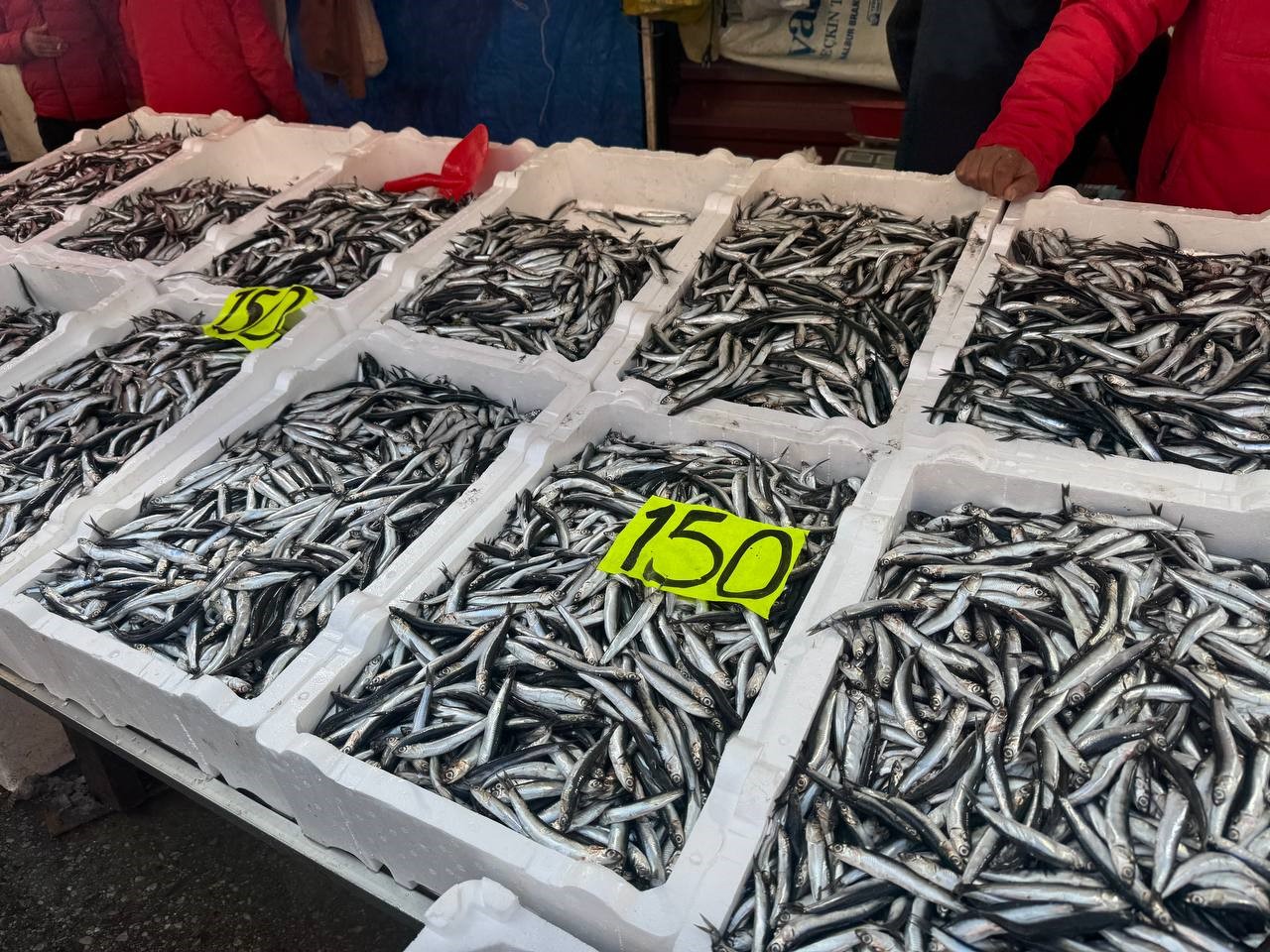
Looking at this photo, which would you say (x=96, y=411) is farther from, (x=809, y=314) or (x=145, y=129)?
(x=145, y=129)

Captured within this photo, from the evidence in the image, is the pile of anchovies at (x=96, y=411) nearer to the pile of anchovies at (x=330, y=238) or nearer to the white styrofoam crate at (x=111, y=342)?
the white styrofoam crate at (x=111, y=342)

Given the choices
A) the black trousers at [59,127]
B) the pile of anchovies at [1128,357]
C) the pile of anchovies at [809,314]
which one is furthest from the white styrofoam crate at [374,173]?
the black trousers at [59,127]

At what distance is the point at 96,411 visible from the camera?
10.8 feet

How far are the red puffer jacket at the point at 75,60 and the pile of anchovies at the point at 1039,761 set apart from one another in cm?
625

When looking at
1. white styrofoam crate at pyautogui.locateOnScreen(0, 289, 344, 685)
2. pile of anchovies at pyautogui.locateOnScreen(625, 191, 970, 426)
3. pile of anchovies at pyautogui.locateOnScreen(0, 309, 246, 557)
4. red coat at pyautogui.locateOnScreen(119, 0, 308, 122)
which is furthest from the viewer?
red coat at pyautogui.locateOnScreen(119, 0, 308, 122)

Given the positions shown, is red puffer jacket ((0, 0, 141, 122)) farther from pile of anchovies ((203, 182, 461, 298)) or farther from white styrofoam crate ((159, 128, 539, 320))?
pile of anchovies ((203, 182, 461, 298))

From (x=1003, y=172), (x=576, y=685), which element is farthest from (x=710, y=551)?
(x=1003, y=172)

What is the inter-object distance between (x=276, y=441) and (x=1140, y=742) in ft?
8.65

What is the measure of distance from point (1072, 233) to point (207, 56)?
506cm

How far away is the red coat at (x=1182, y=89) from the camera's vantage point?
309 centimetres

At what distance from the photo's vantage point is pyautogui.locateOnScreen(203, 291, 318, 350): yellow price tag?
132 inches

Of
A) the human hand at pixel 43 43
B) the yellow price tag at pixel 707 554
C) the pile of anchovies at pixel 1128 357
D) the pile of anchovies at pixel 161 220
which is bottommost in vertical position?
the pile of anchovies at pixel 161 220

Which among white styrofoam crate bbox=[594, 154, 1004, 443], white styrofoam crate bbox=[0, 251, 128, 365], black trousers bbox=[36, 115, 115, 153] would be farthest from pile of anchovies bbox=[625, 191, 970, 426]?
black trousers bbox=[36, 115, 115, 153]

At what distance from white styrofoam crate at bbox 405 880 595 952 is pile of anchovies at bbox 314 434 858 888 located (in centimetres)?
16
